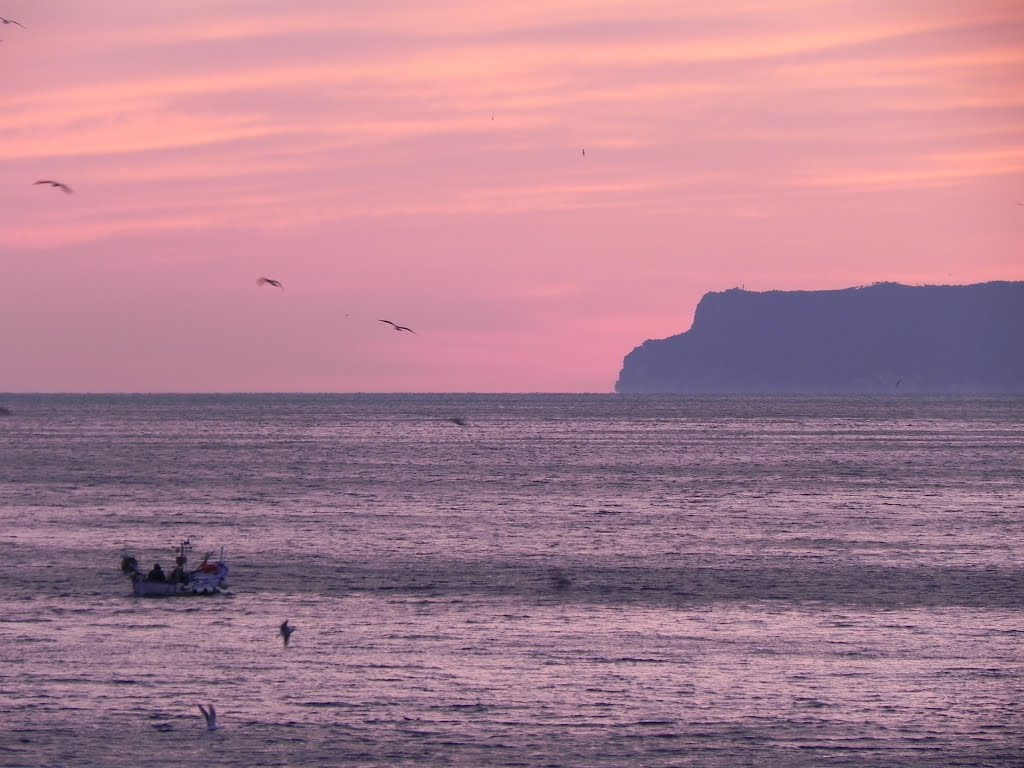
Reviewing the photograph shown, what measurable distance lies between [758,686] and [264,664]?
11070 millimetres

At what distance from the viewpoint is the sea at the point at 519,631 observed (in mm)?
27016

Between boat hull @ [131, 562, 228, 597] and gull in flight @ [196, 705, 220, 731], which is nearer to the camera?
gull in flight @ [196, 705, 220, 731]

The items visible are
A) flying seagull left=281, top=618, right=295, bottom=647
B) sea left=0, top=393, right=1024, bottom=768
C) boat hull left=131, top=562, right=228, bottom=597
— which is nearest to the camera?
sea left=0, top=393, right=1024, bottom=768

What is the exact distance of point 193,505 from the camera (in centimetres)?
7588

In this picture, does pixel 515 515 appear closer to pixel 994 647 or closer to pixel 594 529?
pixel 594 529

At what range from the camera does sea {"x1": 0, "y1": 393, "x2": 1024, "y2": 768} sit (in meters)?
27.0

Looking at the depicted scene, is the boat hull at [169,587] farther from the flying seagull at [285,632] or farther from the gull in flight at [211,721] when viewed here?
the gull in flight at [211,721]

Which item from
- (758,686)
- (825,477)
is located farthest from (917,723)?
(825,477)

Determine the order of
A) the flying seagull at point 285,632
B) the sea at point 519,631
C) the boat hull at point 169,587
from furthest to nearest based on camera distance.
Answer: the boat hull at point 169,587
the flying seagull at point 285,632
the sea at point 519,631

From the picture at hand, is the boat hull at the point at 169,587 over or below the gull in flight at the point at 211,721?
over

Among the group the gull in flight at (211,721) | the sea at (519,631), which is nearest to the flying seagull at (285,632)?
the sea at (519,631)

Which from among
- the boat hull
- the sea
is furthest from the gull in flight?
the boat hull

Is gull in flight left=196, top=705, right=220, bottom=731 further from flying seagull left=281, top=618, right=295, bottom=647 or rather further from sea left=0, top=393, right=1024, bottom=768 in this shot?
flying seagull left=281, top=618, right=295, bottom=647

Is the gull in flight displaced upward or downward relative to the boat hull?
downward
